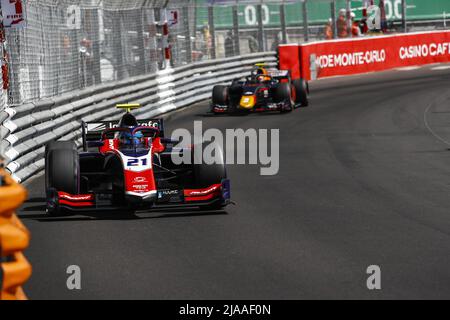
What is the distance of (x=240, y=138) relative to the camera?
63.0 feet

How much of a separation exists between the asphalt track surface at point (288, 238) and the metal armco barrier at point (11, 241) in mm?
1274

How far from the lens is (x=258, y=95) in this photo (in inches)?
941

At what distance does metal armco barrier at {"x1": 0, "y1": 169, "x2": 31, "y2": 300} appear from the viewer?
5574 millimetres

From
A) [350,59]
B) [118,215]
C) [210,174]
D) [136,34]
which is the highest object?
[136,34]

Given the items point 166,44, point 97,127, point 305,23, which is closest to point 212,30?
point 166,44

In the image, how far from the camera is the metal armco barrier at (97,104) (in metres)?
14.1

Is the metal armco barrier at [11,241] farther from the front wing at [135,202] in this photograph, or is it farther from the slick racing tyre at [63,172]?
the slick racing tyre at [63,172]

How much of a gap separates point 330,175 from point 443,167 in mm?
1629

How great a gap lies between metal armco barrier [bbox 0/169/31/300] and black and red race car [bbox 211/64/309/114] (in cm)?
1769

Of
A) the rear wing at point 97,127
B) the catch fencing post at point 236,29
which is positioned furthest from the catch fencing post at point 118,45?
the rear wing at point 97,127

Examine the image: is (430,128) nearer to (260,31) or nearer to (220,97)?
(220,97)

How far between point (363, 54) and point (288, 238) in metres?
28.0

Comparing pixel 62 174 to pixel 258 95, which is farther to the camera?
pixel 258 95
